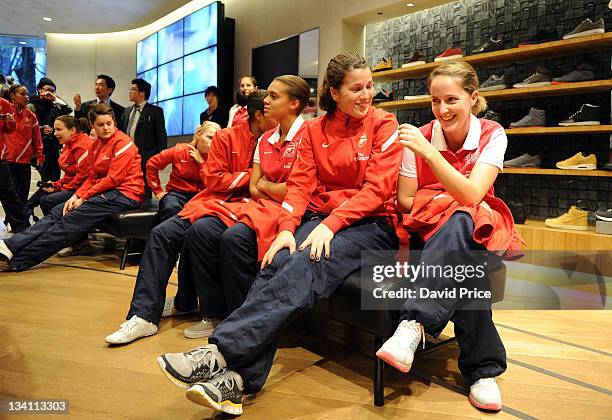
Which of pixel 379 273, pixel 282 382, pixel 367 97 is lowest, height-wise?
pixel 282 382

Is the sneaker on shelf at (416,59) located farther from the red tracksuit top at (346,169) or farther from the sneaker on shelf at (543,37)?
the red tracksuit top at (346,169)

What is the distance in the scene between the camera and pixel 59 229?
3.61 metres

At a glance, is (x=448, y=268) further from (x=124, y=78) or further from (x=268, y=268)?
(x=124, y=78)

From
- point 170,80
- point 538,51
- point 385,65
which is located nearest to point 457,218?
point 538,51

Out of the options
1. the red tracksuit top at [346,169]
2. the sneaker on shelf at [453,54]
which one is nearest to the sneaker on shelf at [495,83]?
the sneaker on shelf at [453,54]

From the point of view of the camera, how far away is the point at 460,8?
4.49m

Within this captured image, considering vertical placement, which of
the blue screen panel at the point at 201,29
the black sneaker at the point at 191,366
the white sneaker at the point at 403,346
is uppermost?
the blue screen panel at the point at 201,29

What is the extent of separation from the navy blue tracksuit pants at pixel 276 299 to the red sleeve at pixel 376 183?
0.06m

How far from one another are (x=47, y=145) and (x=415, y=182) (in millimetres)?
5890

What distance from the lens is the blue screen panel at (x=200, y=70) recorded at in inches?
265

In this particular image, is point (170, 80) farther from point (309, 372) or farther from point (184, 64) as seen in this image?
point (309, 372)

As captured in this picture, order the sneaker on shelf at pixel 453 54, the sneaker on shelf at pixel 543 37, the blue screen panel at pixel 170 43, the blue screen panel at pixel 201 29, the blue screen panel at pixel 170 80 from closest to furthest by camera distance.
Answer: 1. the sneaker on shelf at pixel 543 37
2. the sneaker on shelf at pixel 453 54
3. the blue screen panel at pixel 201 29
4. the blue screen panel at pixel 170 43
5. the blue screen panel at pixel 170 80

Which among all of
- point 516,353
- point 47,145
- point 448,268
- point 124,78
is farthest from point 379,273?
point 124,78

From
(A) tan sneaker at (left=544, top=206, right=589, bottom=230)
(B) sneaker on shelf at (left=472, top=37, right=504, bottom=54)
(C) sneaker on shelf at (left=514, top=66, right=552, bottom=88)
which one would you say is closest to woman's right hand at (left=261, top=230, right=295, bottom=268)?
(A) tan sneaker at (left=544, top=206, right=589, bottom=230)
